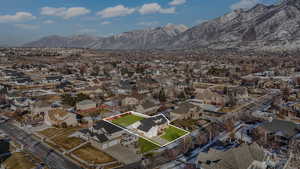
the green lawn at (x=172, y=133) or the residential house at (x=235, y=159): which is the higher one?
the residential house at (x=235, y=159)

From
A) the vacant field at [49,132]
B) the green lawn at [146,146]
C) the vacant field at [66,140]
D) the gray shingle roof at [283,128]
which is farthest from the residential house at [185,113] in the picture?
the vacant field at [49,132]

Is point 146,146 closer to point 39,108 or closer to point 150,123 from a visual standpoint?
point 150,123

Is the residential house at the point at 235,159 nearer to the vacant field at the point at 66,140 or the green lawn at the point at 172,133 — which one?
the green lawn at the point at 172,133

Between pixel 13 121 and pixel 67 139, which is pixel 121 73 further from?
pixel 67 139

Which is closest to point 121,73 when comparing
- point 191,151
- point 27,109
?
point 27,109

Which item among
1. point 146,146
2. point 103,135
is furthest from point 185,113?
point 103,135
